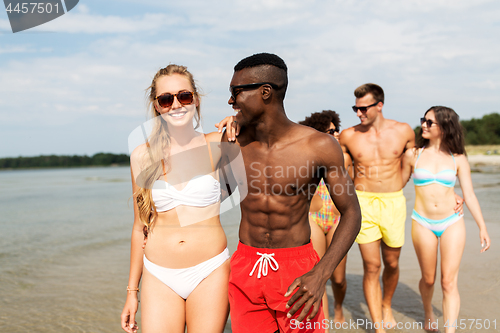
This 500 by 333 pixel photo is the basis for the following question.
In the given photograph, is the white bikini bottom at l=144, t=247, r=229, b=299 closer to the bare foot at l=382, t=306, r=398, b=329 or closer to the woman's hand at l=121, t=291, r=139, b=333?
the woman's hand at l=121, t=291, r=139, b=333

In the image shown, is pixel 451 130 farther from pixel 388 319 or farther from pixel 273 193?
pixel 273 193

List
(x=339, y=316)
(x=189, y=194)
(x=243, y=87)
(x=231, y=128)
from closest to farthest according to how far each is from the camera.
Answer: (x=243, y=87) → (x=231, y=128) → (x=189, y=194) → (x=339, y=316)

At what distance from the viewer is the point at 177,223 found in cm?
255

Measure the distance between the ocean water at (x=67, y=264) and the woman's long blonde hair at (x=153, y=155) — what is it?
0.94ft

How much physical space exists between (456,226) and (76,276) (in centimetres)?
677

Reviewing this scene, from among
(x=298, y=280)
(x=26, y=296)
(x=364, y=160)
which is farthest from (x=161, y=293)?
(x=26, y=296)

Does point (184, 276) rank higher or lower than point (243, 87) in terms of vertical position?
lower

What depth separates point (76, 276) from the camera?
286 inches

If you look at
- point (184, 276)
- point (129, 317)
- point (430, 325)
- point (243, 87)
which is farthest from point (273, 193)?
point (430, 325)

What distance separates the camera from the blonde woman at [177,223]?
247cm

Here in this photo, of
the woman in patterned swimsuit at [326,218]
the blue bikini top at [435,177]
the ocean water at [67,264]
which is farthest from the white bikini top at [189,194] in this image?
the blue bikini top at [435,177]

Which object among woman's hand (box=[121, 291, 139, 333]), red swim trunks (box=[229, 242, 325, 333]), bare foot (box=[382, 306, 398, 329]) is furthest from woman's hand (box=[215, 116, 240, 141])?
bare foot (box=[382, 306, 398, 329])

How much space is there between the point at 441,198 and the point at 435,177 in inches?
9.8

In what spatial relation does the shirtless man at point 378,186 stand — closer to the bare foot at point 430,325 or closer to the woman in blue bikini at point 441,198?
the woman in blue bikini at point 441,198
